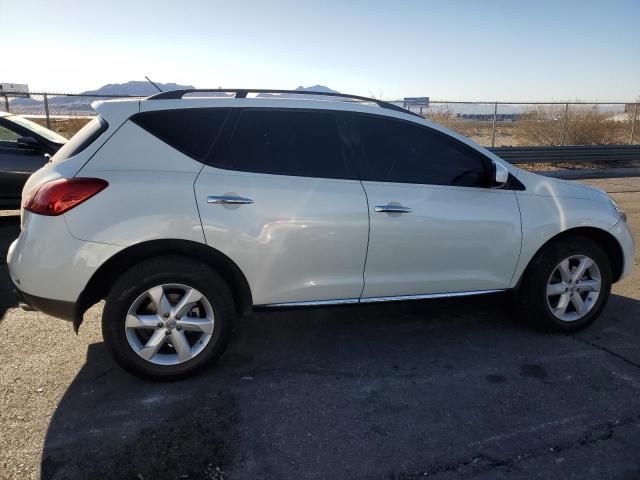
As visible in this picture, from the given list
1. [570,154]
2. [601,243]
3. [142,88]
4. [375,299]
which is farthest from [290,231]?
[142,88]

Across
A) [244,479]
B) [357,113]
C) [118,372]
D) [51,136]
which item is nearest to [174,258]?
[118,372]

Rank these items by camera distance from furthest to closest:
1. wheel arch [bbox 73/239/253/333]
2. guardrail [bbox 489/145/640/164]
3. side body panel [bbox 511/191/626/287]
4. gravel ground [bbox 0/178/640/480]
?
1. guardrail [bbox 489/145/640/164]
2. side body panel [bbox 511/191/626/287]
3. wheel arch [bbox 73/239/253/333]
4. gravel ground [bbox 0/178/640/480]

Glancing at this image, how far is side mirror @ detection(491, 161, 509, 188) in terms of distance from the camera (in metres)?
3.71

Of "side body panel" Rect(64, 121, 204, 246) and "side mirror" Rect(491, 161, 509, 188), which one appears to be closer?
"side body panel" Rect(64, 121, 204, 246)

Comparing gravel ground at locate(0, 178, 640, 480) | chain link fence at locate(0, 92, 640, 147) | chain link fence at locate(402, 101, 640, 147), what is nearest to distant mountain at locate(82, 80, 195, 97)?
gravel ground at locate(0, 178, 640, 480)

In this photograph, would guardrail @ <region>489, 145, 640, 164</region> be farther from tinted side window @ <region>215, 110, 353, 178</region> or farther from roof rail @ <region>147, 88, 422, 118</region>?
tinted side window @ <region>215, 110, 353, 178</region>

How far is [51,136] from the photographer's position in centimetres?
739

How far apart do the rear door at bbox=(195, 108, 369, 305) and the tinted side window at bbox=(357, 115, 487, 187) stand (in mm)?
207

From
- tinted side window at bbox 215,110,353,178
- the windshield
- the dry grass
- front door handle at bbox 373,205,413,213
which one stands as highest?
the dry grass

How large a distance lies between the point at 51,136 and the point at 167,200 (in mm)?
5329

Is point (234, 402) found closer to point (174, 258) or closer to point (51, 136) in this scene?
point (174, 258)

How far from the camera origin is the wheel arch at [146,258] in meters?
3.10

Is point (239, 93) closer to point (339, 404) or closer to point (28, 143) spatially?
point (339, 404)

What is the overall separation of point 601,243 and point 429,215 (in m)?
1.70
